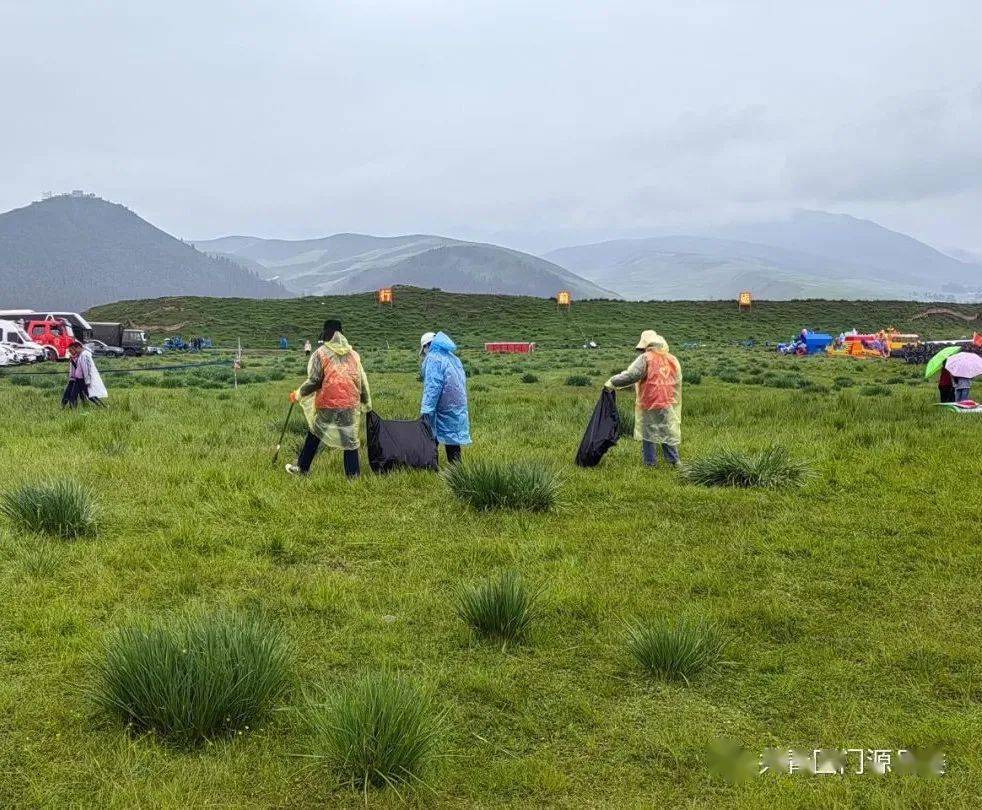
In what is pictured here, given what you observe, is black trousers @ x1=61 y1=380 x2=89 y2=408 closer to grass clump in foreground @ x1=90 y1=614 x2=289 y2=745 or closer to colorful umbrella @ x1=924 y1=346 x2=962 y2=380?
grass clump in foreground @ x1=90 y1=614 x2=289 y2=745

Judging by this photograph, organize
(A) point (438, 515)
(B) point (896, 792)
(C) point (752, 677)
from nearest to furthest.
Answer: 1. (B) point (896, 792)
2. (C) point (752, 677)
3. (A) point (438, 515)

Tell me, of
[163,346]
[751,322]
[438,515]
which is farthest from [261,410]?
[751,322]

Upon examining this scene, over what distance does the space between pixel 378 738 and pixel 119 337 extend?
48308 mm

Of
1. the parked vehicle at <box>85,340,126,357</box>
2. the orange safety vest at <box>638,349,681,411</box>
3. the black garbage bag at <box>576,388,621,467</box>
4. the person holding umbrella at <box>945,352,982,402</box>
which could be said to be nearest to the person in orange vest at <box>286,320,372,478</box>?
the black garbage bag at <box>576,388,621,467</box>

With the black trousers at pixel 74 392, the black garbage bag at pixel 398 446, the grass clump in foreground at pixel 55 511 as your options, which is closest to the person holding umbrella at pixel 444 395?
the black garbage bag at pixel 398 446

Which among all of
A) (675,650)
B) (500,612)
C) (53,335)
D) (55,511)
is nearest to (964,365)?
(675,650)

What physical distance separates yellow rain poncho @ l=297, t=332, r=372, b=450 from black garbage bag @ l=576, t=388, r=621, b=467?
283 centimetres

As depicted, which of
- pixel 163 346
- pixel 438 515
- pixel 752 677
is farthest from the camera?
pixel 163 346

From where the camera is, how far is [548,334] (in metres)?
64.7

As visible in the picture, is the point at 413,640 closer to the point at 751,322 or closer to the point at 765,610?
the point at 765,610

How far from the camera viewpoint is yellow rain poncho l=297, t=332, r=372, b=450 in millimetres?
9266

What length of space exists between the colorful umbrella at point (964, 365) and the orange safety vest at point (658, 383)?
7.92 metres

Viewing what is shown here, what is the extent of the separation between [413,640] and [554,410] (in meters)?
11.6

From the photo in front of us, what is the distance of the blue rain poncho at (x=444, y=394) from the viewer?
941 cm
